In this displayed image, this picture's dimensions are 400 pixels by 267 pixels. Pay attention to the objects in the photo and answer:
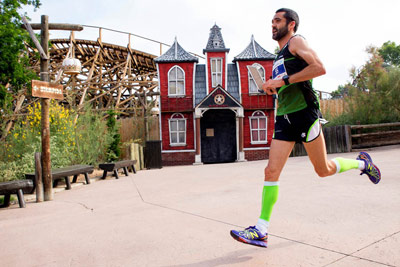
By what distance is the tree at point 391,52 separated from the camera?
165 ft

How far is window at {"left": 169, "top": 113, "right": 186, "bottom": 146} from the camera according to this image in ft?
58.1

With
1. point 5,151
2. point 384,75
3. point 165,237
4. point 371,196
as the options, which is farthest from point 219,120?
point 165,237

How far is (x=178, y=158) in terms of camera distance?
17.6m

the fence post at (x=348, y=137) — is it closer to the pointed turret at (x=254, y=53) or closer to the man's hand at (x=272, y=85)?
the pointed turret at (x=254, y=53)

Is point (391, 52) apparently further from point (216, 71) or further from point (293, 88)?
point (293, 88)

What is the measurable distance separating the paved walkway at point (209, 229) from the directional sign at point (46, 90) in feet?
7.39

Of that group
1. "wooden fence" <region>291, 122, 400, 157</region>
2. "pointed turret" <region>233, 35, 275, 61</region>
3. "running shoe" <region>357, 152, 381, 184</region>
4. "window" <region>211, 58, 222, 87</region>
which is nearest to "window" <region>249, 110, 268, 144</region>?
"window" <region>211, 58, 222, 87</region>

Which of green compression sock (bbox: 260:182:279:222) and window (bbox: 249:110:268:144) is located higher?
window (bbox: 249:110:268:144)

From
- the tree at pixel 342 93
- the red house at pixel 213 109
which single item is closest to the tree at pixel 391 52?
the tree at pixel 342 93

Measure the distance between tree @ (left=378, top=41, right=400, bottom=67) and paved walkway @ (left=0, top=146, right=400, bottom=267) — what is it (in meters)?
53.9

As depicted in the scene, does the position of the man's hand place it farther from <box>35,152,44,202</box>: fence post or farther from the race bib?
<box>35,152,44,202</box>: fence post

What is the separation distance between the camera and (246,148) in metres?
17.8

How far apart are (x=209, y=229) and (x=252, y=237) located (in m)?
0.94

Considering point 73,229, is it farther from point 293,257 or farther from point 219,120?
point 219,120
